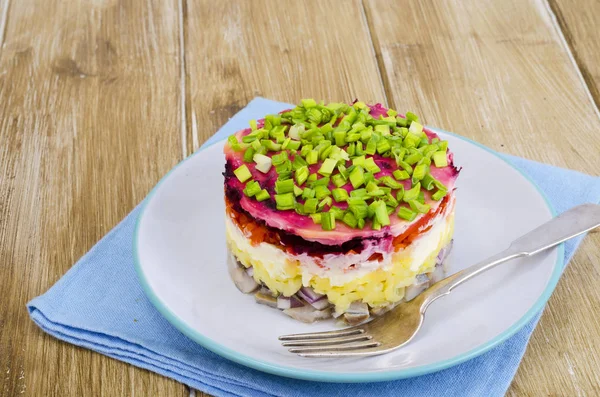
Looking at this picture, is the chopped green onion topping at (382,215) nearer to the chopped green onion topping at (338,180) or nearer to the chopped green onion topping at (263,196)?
the chopped green onion topping at (338,180)

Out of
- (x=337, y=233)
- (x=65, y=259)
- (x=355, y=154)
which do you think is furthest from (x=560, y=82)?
(x=65, y=259)

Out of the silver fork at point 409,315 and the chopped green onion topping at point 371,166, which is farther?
the chopped green onion topping at point 371,166

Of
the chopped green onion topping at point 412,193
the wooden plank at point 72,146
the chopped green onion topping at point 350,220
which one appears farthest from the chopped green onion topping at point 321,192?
the wooden plank at point 72,146

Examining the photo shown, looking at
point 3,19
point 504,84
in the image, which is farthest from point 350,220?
point 3,19

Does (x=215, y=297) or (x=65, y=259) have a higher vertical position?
(x=215, y=297)

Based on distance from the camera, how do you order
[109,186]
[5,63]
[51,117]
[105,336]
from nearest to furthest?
1. [105,336]
2. [109,186]
3. [51,117]
4. [5,63]

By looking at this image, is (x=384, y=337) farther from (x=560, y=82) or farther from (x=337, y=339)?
(x=560, y=82)

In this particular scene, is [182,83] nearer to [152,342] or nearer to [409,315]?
[152,342]
